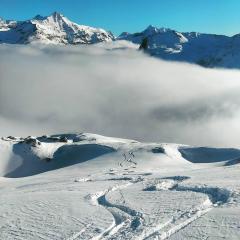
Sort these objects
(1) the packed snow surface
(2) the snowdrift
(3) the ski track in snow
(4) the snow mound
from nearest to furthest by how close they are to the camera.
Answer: (3) the ski track in snow, (1) the packed snow surface, (2) the snowdrift, (4) the snow mound

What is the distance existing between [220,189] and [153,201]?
3.15m

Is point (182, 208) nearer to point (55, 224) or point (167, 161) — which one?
point (55, 224)

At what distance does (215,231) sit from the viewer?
15.2 meters

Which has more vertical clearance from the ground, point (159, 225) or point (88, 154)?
point (88, 154)

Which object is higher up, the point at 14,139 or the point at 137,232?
the point at 14,139

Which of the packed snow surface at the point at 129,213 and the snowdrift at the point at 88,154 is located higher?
the snowdrift at the point at 88,154

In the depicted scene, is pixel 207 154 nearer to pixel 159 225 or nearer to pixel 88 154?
pixel 88 154

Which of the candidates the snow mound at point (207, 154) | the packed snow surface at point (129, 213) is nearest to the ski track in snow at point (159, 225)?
the packed snow surface at point (129, 213)

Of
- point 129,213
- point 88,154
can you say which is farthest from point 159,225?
point 88,154

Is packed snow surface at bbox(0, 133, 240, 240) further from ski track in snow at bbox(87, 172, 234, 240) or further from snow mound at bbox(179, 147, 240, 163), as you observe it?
snow mound at bbox(179, 147, 240, 163)

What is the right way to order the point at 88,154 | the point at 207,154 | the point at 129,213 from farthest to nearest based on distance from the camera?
the point at 88,154, the point at 207,154, the point at 129,213

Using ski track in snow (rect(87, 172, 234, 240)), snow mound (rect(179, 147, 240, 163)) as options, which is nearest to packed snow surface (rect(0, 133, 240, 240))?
Result: ski track in snow (rect(87, 172, 234, 240))

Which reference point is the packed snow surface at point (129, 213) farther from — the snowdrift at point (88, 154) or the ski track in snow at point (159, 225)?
the snowdrift at point (88, 154)

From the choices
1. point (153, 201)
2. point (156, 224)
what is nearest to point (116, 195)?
point (153, 201)
